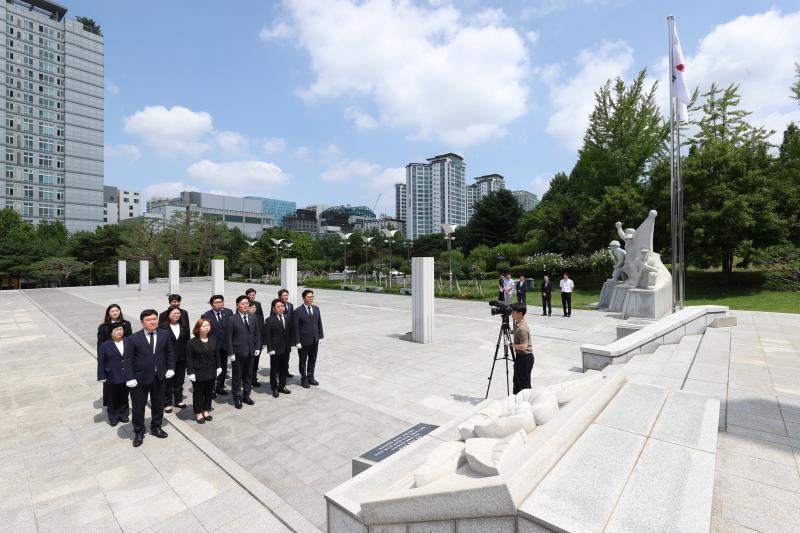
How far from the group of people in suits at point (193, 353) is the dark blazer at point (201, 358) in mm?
13

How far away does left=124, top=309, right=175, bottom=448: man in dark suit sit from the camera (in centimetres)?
503

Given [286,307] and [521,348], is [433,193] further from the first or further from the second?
[521,348]

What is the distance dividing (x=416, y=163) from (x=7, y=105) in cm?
10766

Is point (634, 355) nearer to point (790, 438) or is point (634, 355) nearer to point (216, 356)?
point (790, 438)

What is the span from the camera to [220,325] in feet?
21.1

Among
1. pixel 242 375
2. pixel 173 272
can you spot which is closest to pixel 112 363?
pixel 242 375

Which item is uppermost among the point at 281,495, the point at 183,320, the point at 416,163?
the point at 416,163

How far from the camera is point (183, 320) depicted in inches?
253

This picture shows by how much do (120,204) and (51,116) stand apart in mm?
35735

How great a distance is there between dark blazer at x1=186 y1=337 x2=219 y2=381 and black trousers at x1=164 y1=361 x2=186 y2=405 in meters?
0.99

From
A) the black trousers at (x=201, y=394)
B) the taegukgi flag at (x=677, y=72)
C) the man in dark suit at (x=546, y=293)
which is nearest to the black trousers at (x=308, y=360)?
the black trousers at (x=201, y=394)

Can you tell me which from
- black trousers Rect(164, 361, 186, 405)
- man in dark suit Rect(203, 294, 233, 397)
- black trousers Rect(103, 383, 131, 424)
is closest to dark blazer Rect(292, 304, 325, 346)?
man in dark suit Rect(203, 294, 233, 397)

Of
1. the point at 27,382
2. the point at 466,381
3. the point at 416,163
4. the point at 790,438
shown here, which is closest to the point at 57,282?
the point at 27,382

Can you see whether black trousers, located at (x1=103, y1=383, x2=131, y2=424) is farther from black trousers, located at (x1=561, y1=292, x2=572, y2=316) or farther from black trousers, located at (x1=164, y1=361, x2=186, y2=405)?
black trousers, located at (x1=561, y1=292, x2=572, y2=316)
